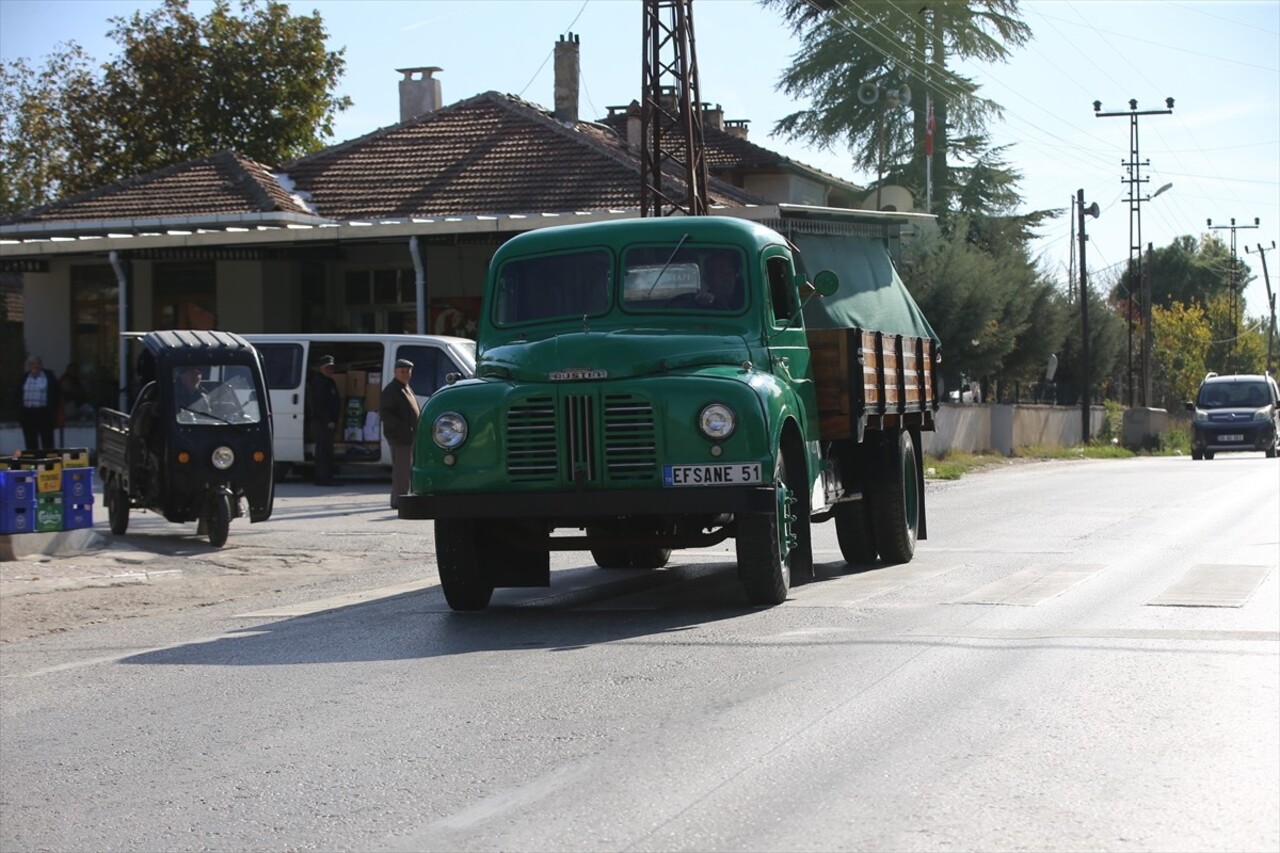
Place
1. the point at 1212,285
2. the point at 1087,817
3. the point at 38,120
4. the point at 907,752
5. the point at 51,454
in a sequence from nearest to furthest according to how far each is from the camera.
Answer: the point at 1087,817
the point at 907,752
the point at 51,454
the point at 38,120
the point at 1212,285

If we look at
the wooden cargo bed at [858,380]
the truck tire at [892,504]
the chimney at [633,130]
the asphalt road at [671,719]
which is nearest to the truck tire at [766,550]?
the asphalt road at [671,719]

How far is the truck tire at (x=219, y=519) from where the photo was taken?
623 inches

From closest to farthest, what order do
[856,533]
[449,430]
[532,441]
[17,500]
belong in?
[532,441], [449,430], [856,533], [17,500]

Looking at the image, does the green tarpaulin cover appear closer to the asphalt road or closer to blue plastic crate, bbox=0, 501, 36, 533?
the asphalt road

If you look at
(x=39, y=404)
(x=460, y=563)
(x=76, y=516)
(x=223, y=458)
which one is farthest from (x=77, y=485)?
(x=39, y=404)

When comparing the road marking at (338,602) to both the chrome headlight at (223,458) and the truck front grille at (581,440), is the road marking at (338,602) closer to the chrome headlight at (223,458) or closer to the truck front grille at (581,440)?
the truck front grille at (581,440)

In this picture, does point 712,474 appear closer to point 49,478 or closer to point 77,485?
point 49,478

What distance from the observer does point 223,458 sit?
16.2 m

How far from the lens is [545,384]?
A: 10180mm

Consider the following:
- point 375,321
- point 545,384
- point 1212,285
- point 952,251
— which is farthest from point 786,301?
point 1212,285

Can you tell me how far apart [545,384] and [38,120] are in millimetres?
44708

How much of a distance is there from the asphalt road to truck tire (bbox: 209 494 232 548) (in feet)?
10.7

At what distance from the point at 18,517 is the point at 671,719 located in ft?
29.5

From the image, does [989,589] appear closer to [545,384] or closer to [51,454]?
[545,384]
